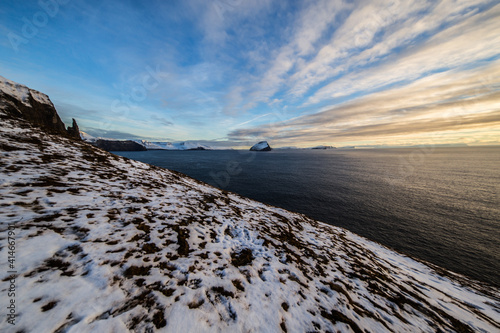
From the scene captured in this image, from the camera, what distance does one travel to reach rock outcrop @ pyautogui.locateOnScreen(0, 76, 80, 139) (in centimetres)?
1457

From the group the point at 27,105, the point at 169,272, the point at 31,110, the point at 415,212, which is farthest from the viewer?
the point at 415,212

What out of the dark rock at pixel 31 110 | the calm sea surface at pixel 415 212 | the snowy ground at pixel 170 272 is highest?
the dark rock at pixel 31 110

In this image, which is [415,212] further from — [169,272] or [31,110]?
[31,110]

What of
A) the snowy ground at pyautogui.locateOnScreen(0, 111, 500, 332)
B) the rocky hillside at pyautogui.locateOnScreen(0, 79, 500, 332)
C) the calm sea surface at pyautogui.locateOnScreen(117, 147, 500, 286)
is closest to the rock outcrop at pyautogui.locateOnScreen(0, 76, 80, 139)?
the snowy ground at pyautogui.locateOnScreen(0, 111, 500, 332)

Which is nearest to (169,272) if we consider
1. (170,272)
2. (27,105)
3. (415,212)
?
(170,272)

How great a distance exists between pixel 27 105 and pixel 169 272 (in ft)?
109

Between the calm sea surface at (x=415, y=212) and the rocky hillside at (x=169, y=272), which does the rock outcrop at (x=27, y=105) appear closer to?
the rocky hillside at (x=169, y=272)

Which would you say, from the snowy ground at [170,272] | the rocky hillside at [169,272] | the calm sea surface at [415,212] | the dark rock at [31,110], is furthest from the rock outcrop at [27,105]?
the calm sea surface at [415,212]

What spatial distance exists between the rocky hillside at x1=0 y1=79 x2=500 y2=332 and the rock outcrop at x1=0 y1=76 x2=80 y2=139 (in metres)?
8.83

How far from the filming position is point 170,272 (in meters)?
4.73

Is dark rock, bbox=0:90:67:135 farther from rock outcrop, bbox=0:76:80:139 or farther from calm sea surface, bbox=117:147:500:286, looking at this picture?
calm sea surface, bbox=117:147:500:286

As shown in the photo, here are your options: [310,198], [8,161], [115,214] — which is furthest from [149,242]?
[310,198]

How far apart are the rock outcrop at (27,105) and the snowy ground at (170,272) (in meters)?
8.44

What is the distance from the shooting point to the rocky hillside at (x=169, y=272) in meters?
3.36
